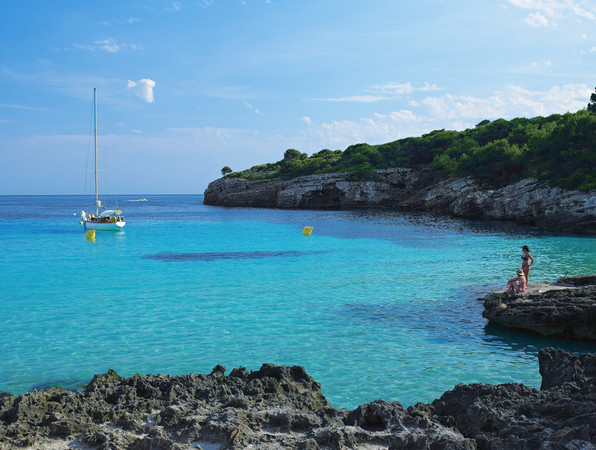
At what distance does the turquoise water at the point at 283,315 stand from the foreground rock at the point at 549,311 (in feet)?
1.37

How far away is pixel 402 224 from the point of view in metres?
49.2

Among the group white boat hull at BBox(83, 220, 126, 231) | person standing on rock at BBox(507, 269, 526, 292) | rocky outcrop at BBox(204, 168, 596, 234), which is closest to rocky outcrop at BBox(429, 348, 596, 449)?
person standing on rock at BBox(507, 269, 526, 292)

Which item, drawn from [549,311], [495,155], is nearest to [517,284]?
[549,311]

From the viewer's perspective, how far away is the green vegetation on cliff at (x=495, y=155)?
47750 mm

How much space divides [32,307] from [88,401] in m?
11.2

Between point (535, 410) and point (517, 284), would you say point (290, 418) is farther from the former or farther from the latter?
point (517, 284)

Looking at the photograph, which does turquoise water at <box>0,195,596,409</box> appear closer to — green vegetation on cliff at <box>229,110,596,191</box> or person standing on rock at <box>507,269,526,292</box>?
person standing on rock at <box>507,269,526,292</box>

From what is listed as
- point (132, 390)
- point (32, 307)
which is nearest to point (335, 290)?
point (32, 307)

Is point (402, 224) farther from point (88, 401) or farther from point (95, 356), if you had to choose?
point (88, 401)

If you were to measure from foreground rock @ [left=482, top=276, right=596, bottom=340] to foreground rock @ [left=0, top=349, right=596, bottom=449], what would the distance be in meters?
5.11

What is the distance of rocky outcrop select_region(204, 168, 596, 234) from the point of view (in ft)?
137

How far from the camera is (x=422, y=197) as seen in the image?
72.8 m

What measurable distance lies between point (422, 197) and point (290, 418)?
2734 inches

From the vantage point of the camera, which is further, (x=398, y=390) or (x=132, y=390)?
(x=398, y=390)
